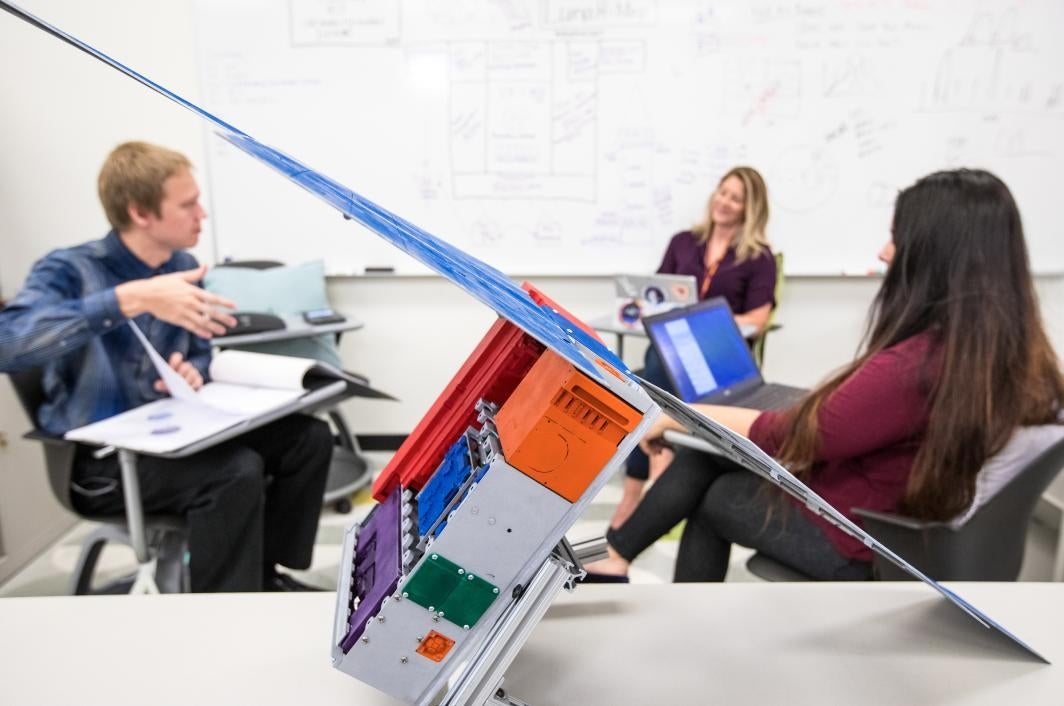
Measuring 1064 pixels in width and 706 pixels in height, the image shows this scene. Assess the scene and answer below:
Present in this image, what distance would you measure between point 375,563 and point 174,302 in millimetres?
1076

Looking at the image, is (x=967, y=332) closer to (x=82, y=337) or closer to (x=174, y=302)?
(x=174, y=302)

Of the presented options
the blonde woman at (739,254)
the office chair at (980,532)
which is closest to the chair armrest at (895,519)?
the office chair at (980,532)

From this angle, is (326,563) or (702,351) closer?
(702,351)

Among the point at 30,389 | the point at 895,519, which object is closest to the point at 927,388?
A: the point at 895,519

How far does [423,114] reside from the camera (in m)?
3.08

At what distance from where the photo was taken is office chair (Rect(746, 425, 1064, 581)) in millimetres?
1148

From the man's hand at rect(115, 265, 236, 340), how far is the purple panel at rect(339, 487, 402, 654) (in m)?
0.94

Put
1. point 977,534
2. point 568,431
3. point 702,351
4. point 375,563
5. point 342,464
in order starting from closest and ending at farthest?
point 568,431 → point 375,563 → point 977,534 → point 702,351 → point 342,464

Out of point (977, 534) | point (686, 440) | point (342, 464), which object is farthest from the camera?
point (342, 464)

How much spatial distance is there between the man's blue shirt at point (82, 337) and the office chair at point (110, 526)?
34mm

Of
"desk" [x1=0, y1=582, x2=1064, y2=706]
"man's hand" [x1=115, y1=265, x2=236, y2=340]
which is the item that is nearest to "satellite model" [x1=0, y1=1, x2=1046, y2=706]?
"desk" [x1=0, y1=582, x2=1064, y2=706]

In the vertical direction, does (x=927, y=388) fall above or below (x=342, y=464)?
above

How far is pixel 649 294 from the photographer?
2637 mm

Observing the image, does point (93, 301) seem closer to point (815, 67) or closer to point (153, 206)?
point (153, 206)
